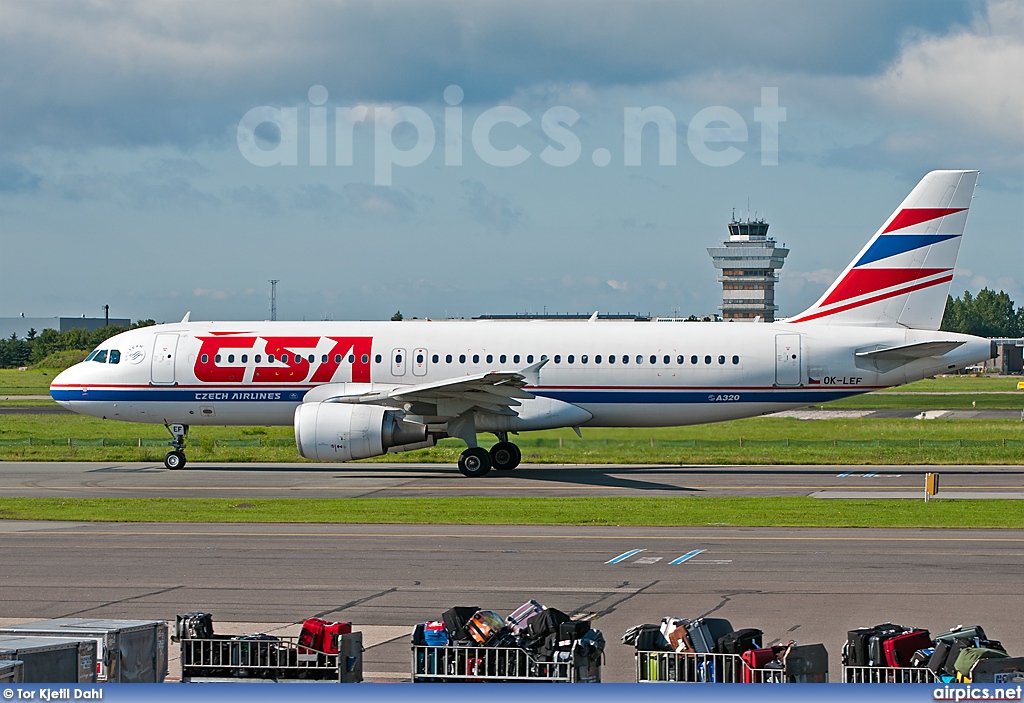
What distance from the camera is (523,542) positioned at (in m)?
22.5

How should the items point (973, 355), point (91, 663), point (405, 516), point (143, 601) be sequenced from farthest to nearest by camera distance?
point (973, 355), point (405, 516), point (143, 601), point (91, 663)

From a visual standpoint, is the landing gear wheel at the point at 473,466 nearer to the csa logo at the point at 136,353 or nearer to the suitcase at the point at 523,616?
the csa logo at the point at 136,353

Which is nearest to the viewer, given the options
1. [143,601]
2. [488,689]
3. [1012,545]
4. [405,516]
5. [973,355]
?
[488,689]

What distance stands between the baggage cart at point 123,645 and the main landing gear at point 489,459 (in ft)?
84.5

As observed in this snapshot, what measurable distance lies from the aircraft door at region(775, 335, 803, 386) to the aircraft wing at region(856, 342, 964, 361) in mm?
1862

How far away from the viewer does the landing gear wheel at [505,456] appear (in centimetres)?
3744

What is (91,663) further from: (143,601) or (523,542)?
(523,542)

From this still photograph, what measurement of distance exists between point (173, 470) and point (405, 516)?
48.9ft

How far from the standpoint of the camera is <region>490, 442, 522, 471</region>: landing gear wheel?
1474 inches

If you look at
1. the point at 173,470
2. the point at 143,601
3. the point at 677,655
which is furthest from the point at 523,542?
the point at 173,470

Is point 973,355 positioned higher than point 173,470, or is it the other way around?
point 973,355

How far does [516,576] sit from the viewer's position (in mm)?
18734

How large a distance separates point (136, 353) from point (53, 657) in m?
31.0

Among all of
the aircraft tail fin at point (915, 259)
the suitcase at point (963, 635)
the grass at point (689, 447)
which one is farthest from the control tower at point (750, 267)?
the suitcase at point (963, 635)
